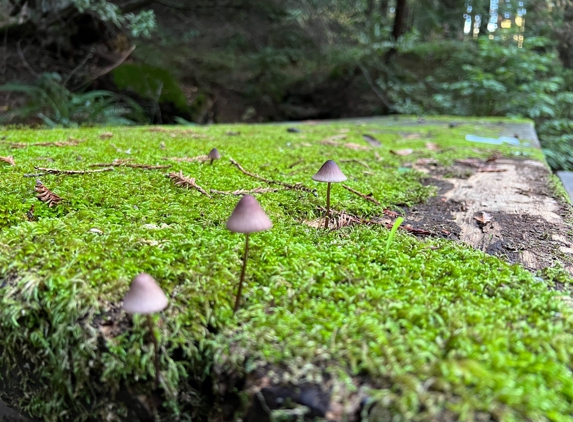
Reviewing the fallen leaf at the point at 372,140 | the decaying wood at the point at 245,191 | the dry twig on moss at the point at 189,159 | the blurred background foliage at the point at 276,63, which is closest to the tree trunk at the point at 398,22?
the blurred background foliage at the point at 276,63

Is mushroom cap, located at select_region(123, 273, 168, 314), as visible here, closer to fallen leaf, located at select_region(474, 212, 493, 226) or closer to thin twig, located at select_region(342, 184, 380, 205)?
thin twig, located at select_region(342, 184, 380, 205)

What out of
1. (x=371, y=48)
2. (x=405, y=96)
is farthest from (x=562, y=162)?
(x=371, y=48)

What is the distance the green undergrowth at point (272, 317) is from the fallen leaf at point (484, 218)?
1.57 feet

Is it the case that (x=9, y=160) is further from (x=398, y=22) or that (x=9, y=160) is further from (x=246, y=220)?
(x=398, y=22)

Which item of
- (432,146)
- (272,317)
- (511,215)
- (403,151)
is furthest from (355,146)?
(272,317)

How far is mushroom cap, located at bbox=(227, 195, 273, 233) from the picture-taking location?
1272mm

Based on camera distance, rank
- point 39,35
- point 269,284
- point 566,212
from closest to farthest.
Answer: point 269,284, point 566,212, point 39,35

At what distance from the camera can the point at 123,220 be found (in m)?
1.81

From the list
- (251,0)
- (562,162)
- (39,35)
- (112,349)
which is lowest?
(562,162)

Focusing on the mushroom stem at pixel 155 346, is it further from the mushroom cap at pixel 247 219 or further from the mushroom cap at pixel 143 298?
the mushroom cap at pixel 247 219

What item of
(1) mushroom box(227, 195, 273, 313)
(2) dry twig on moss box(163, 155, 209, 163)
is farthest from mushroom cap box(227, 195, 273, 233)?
(2) dry twig on moss box(163, 155, 209, 163)

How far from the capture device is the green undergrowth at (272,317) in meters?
0.96

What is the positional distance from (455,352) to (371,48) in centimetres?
1049

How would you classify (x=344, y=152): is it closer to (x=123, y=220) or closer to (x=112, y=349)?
(x=123, y=220)
